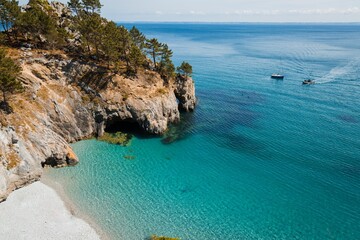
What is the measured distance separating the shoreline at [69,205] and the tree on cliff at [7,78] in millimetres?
14810

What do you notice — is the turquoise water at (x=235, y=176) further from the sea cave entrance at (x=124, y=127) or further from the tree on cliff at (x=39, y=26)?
the tree on cliff at (x=39, y=26)

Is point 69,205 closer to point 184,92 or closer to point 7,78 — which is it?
point 7,78

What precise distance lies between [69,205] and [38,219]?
4.68 m

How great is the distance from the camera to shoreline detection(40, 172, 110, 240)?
118 feet

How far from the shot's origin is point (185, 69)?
78812 mm

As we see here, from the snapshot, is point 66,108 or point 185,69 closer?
point 66,108

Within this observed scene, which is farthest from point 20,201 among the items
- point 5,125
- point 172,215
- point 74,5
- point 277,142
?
point 74,5

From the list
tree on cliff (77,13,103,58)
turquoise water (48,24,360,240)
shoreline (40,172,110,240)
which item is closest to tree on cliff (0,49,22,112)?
shoreline (40,172,110,240)

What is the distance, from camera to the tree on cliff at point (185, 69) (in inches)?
3095

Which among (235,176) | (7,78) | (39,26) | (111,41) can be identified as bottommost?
(235,176)

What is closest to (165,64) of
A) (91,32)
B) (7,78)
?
(91,32)

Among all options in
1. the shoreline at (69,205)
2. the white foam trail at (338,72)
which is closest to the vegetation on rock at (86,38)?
the shoreline at (69,205)

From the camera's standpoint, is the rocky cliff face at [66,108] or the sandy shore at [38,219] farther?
the rocky cliff face at [66,108]

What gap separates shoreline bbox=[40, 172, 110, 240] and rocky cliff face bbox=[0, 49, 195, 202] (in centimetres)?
202
